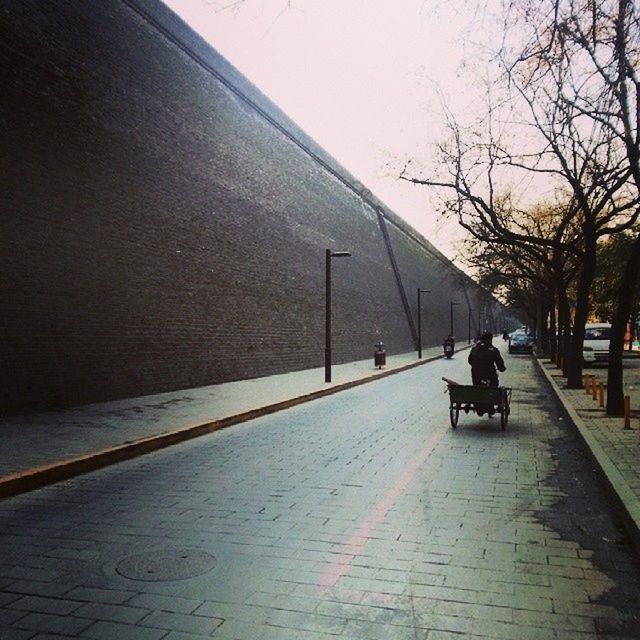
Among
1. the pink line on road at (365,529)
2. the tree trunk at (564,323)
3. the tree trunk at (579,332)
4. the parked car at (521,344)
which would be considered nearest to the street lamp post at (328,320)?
the tree trunk at (579,332)

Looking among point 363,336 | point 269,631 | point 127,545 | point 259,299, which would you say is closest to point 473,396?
point 127,545

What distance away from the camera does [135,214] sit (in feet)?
49.3

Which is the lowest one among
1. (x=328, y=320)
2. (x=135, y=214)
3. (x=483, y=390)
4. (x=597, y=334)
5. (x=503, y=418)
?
(x=503, y=418)

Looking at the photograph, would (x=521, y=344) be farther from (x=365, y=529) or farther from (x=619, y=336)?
(x=365, y=529)

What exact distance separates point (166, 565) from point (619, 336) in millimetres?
10563

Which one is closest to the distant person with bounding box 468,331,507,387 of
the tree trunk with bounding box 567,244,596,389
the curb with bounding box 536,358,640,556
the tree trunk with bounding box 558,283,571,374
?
the curb with bounding box 536,358,640,556

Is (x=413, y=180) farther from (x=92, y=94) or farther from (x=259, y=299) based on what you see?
(x=92, y=94)

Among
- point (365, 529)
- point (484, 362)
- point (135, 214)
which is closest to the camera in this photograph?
point (365, 529)

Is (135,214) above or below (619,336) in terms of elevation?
above

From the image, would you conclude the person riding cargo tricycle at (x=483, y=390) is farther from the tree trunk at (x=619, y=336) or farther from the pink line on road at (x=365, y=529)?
the pink line on road at (x=365, y=529)

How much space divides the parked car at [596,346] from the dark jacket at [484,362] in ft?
66.0

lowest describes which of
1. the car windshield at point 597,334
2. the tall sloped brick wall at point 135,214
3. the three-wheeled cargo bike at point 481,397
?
the three-wheeled cargo bike at point 481,397

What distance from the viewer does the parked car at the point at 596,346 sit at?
30625mm

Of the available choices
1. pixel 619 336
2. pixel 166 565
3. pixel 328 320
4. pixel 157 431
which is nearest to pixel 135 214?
pixel 157 431
